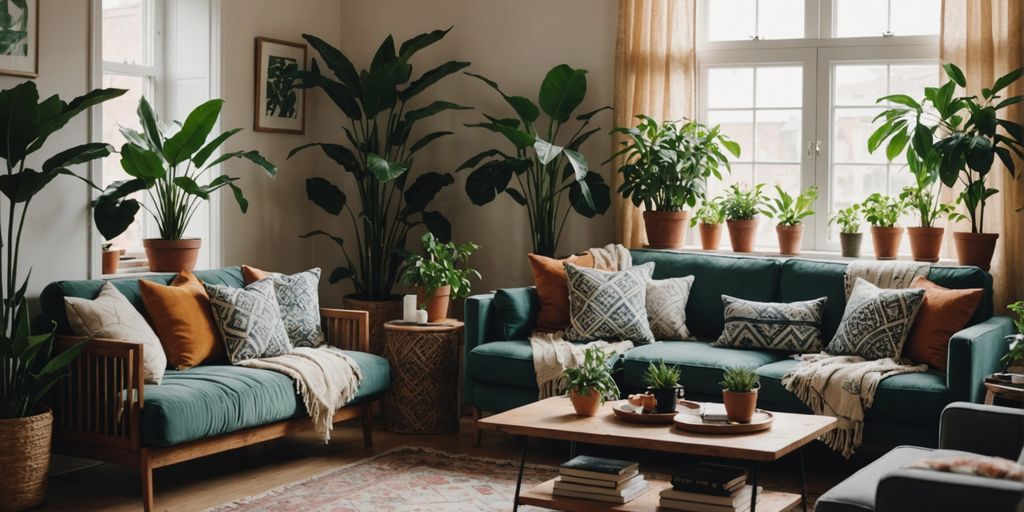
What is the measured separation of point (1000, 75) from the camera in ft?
17.3

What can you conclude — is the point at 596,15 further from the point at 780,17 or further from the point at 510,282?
the point at 510,282

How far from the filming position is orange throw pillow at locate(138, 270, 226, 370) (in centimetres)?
475

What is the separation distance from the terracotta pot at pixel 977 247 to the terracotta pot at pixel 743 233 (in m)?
1.04

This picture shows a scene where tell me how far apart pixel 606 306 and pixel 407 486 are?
4.58 ft

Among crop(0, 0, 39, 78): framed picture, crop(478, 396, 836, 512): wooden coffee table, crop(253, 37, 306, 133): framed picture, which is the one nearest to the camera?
crop(478, 396, 836, 512): wooden coffee table

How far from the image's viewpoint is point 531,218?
6.13 m

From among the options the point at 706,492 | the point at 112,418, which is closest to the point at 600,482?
the point at 706,492

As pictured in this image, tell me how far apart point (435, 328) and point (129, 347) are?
177 cm

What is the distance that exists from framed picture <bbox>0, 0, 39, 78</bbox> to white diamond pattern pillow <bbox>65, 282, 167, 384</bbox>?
3.39ft

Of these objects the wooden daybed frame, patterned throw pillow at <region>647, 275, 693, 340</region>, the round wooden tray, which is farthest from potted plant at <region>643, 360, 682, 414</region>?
the wooden daybed frame

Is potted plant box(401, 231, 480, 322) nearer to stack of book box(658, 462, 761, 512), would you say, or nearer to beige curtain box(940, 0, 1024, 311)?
stack of book box(658, 462, 761, 512)

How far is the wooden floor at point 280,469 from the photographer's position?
14.5 ft

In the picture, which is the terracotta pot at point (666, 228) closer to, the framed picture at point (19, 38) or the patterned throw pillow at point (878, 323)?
the patterned throw pillow at point (878, 323)

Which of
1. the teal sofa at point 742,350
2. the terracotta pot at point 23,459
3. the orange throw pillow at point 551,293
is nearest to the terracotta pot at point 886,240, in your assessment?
the teal sofa at point 742,350
